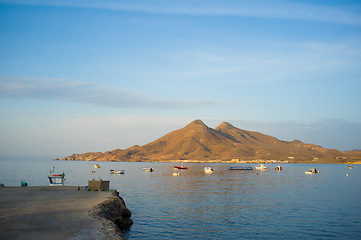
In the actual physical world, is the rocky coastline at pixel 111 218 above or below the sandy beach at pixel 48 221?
below

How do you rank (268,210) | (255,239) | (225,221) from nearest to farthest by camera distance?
(255,239) → (225,221) → (268,210)

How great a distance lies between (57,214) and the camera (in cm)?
2417

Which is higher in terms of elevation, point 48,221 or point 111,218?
point 48,221

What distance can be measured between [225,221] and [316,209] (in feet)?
56.4

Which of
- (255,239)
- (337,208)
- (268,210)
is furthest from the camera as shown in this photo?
(337,208)

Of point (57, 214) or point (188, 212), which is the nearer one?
point (57, 214)

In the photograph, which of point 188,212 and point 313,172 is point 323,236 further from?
point 313,172

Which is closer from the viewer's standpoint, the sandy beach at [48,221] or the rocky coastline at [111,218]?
the sandy beach at [48,221]

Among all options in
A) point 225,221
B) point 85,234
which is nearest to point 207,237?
point 225,221

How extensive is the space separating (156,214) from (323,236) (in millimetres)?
19414

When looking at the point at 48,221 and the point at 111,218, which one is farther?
the point at 111,218

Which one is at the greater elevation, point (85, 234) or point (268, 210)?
point (85, 234)

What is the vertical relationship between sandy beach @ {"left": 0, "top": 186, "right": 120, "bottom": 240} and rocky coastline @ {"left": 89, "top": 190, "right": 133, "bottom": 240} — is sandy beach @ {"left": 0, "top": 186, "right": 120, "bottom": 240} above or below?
above

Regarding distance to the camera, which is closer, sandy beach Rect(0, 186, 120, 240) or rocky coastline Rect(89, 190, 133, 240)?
sandy beach Rect(0, 186, 120, 240)
